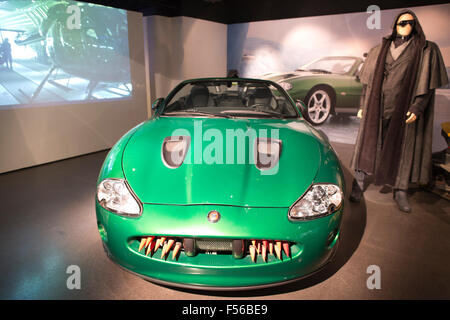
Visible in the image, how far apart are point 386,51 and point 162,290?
2631 mm

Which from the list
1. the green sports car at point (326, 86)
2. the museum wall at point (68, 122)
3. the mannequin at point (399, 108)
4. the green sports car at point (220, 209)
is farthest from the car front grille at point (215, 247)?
the green sports car at point (326, 86)

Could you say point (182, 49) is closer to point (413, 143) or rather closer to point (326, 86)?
point (326, 86)

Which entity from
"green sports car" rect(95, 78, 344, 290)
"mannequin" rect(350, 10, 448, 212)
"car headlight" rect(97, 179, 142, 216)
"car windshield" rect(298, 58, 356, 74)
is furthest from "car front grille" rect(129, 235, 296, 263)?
"car windshield" rect(298, 58, 356, 74)

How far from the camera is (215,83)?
113 inches

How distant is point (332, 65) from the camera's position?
502 centimetres

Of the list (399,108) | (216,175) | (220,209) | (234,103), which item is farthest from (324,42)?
(220,209)

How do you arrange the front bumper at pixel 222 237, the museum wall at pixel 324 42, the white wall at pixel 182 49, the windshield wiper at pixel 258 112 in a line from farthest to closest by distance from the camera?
the white wall at pixel 182 49 → the museum wall at pixel 324 42 → the windshield wiper at pixel 258 112 → the front bumper at pixel 222 237

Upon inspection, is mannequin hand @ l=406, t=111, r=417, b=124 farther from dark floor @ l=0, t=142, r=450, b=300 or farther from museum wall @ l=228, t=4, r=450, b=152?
museum wall @ l=228, t=4, r=450, b=152

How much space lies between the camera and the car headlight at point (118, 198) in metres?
1.45

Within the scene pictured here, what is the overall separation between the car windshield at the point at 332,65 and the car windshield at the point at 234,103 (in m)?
2.65

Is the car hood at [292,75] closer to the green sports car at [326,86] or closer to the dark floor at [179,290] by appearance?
the green sports car at [326,86]

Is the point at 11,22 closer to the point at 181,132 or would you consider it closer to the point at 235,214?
the point at 181,132

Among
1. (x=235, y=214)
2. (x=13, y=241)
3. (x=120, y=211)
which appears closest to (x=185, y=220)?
(x=235, y=214)
